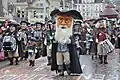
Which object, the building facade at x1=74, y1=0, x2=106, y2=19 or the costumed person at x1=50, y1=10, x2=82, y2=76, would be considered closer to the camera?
the costumed person at x1=50, y1=10, x2=82, y2=76

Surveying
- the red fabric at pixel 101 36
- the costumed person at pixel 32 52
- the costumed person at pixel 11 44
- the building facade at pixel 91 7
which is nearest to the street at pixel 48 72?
the costumed person at pixel 32 52

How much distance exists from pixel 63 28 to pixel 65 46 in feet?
1.92

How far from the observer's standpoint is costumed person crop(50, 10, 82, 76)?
12.5 meters

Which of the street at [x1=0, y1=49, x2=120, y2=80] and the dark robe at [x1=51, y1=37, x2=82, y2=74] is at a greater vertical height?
the dark robe at [x1=51, y1=37, x2=82, y2=74]

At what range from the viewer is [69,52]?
1259 centimetres

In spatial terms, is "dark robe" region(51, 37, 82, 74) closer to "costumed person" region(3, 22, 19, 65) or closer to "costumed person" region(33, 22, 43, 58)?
"costumed person" region(3, 22, 19, 65)

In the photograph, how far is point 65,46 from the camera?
40.9 ft

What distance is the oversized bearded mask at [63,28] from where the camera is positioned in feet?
41.1

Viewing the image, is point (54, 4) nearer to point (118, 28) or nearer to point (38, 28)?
point (118, 28)

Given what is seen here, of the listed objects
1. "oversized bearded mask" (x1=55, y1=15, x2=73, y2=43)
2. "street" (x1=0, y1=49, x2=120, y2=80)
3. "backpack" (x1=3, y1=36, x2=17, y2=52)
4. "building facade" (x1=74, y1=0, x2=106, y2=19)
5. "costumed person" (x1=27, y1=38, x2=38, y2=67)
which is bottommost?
"street" (x1=0, y1=49, x2=120, y2=80)

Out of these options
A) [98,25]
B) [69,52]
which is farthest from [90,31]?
[69,52]

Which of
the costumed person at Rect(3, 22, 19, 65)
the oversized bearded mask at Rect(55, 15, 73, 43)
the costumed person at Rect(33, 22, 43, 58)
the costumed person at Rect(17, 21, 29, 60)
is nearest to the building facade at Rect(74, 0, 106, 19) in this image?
the costumed person at Rect(33, 22, 43, 58)

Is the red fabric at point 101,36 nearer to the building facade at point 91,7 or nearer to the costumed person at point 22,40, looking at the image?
the costumed person at point 22,40

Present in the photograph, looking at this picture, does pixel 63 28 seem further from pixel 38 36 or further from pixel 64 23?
pixel 38 36
